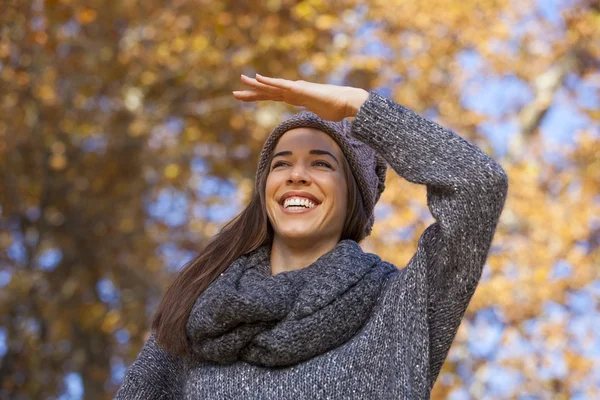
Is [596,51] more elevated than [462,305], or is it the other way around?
[596,51]

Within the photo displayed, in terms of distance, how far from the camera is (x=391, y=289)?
8.84ft

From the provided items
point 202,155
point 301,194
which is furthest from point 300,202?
point 202,155

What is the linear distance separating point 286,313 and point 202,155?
8.03 meters

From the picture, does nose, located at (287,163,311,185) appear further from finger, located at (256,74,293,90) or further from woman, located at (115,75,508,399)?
finger, located at (256,74,293,90)

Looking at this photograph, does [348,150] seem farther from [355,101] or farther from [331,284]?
[331,284]

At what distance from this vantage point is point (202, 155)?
10594mm

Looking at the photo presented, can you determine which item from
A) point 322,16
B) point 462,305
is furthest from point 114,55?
point 462,305

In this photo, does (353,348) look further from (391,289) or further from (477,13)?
(477,13)

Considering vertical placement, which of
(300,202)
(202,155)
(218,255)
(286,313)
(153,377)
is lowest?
(153,377)

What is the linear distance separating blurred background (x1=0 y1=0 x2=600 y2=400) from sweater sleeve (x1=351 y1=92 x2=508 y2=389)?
265 inches

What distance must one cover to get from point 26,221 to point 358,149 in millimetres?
8149

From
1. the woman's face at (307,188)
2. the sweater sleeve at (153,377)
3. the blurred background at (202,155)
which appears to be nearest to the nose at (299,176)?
the woman's face at (307,188)

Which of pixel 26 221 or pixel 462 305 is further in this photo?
pixel 26 221

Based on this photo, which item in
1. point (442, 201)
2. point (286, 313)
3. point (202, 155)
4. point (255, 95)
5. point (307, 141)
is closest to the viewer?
point (442, 201)
